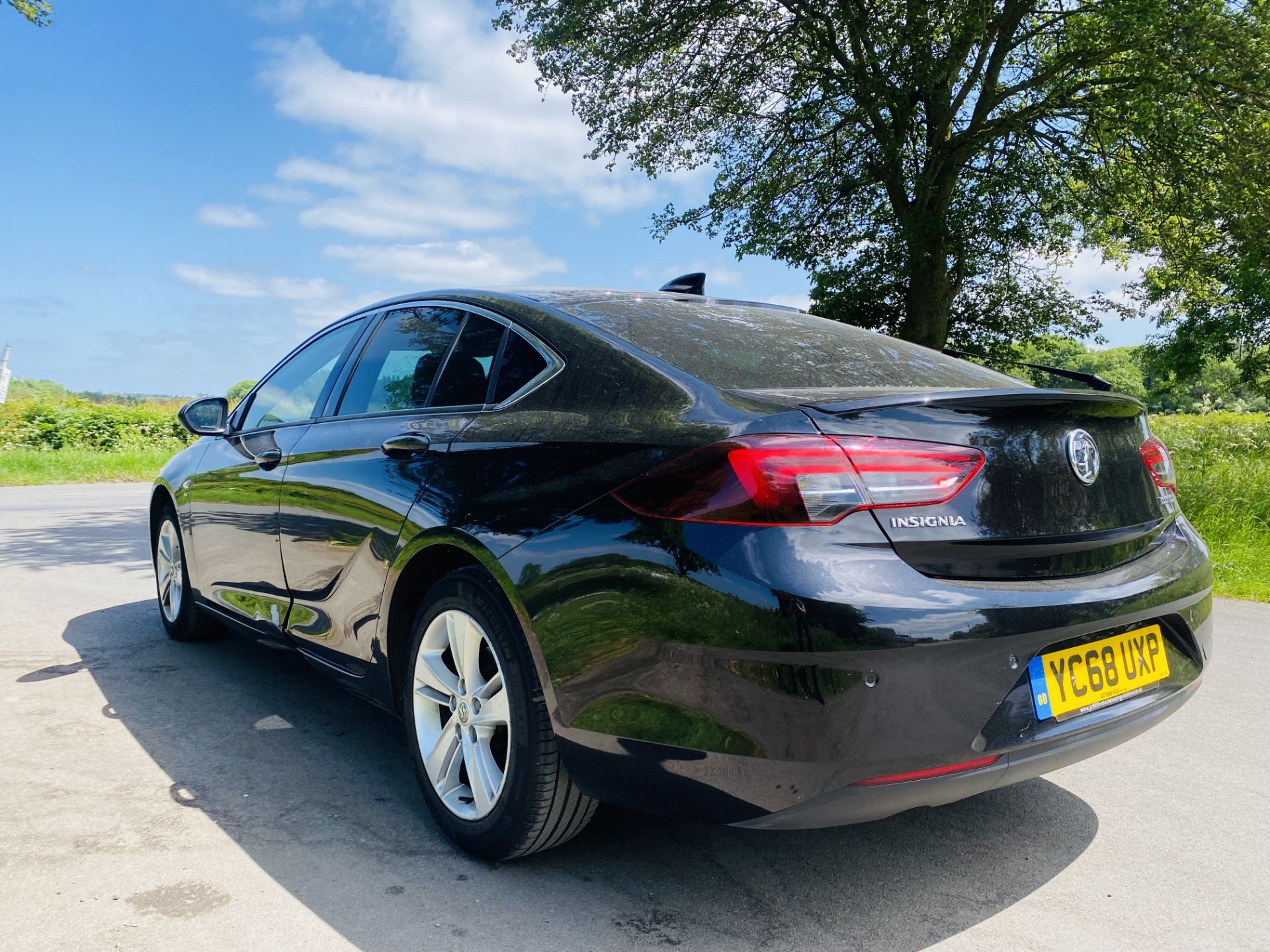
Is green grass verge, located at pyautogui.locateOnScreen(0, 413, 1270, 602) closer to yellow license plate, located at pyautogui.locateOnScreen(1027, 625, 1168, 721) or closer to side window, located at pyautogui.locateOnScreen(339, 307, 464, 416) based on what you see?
yellow license plate, located at pyautogui.locateOnScreen(1027, 625, 1168, 721)

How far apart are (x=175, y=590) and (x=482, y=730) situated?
119 inches

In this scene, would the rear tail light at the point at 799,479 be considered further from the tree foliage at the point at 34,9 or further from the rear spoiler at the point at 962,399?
the tree foliage at the point at 34,9

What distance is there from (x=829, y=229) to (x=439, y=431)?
44.9ft

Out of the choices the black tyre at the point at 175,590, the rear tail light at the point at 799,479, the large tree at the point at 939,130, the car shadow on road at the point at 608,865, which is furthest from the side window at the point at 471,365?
the large tree at the point at 939,130

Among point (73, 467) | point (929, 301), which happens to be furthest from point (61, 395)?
point (929, 301)

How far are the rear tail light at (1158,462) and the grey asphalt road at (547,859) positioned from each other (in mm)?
1012

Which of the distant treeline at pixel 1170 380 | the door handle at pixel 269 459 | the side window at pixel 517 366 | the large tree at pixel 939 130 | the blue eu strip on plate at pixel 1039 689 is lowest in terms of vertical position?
the blue eu strip on plate at pixel 1039 689

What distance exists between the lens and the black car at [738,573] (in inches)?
76.9

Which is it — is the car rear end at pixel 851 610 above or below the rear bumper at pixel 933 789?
above

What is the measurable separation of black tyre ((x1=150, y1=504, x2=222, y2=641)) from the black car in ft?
6.60

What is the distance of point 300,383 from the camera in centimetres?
404

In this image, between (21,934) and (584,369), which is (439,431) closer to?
(584,369)

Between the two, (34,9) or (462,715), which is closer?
(462,715)

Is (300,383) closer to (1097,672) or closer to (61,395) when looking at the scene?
(1097,672)
